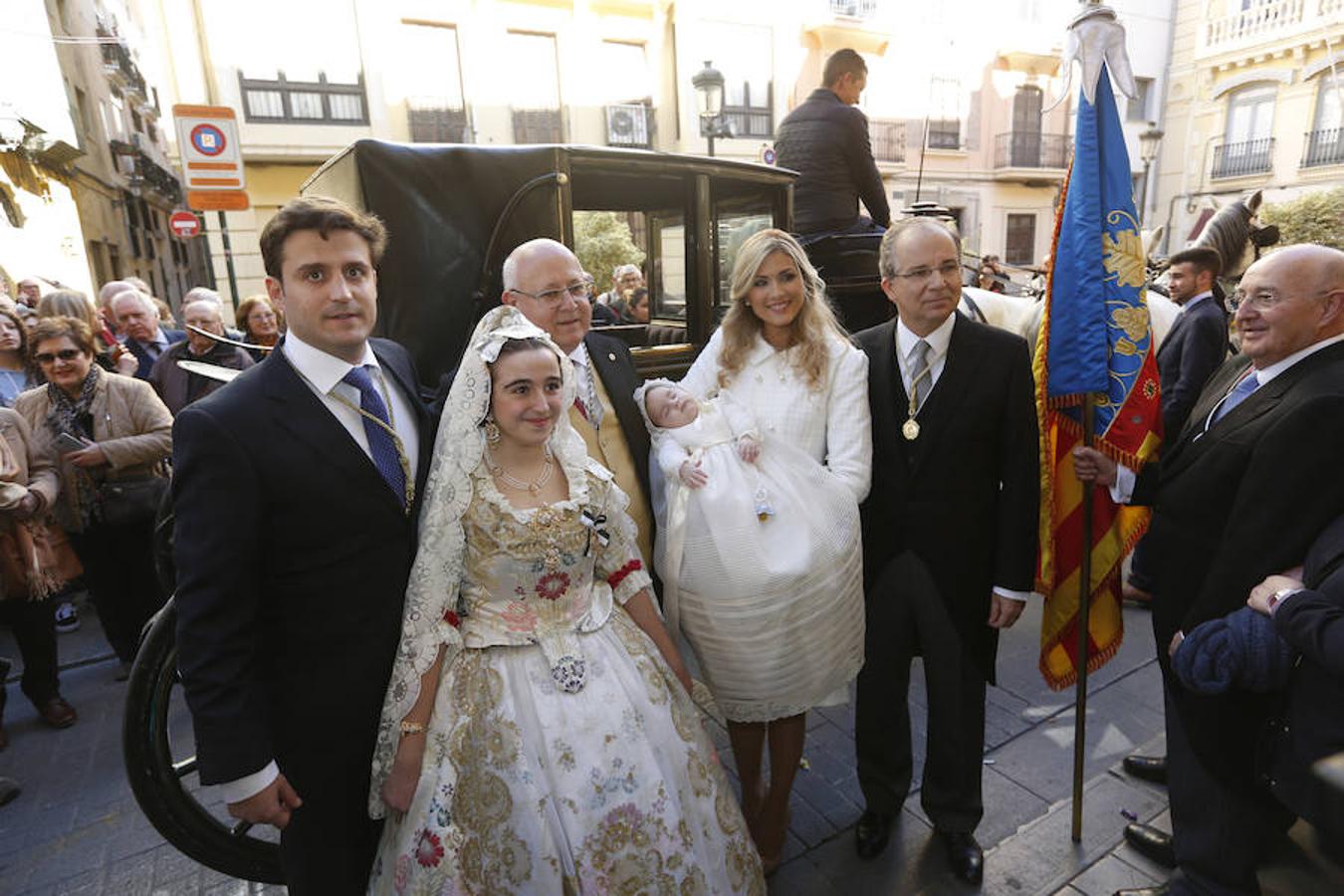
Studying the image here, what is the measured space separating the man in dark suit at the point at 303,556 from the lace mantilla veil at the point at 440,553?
0.18ft

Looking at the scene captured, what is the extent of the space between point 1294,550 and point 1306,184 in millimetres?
23742

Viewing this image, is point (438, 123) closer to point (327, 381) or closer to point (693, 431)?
point (693, 431)

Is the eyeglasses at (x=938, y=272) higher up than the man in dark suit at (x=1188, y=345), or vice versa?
the eyeglasses at (x=938, y=272)

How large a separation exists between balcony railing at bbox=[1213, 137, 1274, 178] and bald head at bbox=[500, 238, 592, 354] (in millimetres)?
24973

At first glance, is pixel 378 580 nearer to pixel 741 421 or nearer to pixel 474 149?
pixel 741 421

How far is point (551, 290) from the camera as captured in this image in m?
2.43

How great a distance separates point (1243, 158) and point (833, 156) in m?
22.4

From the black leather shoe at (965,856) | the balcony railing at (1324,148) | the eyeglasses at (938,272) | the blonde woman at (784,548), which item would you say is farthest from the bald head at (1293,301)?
the balcony railing at (1324,148)

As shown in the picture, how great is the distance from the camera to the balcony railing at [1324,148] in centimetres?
1802

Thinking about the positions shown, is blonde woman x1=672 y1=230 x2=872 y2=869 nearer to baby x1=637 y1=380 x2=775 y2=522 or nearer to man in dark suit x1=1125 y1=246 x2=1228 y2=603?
baby x1=637 y1=380 x2=775 y2=522

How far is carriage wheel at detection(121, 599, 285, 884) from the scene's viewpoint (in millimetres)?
2219

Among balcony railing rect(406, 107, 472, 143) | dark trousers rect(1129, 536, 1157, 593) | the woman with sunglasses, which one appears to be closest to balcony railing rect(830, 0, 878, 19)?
balcony railing rect(406, 107, 472, 143)

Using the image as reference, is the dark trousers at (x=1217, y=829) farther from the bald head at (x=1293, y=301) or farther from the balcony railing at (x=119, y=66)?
the balcony railing at (x=119, y=66)

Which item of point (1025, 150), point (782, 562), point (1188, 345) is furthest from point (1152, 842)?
point (1025, 150)
